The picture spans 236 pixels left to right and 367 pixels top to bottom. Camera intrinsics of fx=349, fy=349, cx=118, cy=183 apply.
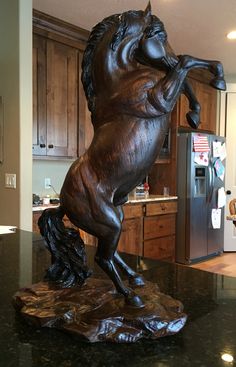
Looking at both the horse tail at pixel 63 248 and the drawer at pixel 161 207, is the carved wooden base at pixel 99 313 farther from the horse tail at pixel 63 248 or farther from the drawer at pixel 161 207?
the drawer at pixel 161 207

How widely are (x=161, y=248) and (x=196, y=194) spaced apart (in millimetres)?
826

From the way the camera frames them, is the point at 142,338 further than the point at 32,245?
No

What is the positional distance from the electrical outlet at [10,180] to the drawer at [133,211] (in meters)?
1.29

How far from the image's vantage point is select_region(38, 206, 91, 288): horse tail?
0.70 m

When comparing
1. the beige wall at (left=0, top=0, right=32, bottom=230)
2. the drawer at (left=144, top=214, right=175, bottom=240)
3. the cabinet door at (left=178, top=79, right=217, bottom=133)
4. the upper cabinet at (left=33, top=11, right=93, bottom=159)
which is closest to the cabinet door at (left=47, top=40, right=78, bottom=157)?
the upper cabinet at (left=33, top=11, right=93, bottom=159)

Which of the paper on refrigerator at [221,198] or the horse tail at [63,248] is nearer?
the horse tail at [63,248]

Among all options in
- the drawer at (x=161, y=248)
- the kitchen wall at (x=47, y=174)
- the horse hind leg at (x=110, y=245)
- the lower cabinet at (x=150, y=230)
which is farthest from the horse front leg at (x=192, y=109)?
the drawer at (x=161, y=248)

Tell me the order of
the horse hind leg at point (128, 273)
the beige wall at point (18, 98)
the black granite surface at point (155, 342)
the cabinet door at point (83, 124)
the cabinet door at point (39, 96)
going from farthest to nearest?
the cabinet door at point (83, 124), the cabinet door at point (39, 96), the beige wall at point (18, 98), the horse hind leg at point (128, 273), the black granite surface at point (155, 342)

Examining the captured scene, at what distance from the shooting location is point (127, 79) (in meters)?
0.64

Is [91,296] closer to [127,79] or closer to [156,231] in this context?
[127,79]

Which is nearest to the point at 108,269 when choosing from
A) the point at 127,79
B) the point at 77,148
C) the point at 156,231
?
the point at 127,79

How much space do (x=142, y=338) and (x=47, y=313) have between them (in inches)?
6.7

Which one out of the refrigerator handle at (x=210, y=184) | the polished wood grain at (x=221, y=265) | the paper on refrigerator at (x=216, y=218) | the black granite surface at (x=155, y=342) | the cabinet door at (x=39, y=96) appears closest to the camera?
the black granite surface at (x=155, y=342)

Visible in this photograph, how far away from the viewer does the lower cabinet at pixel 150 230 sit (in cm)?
371
